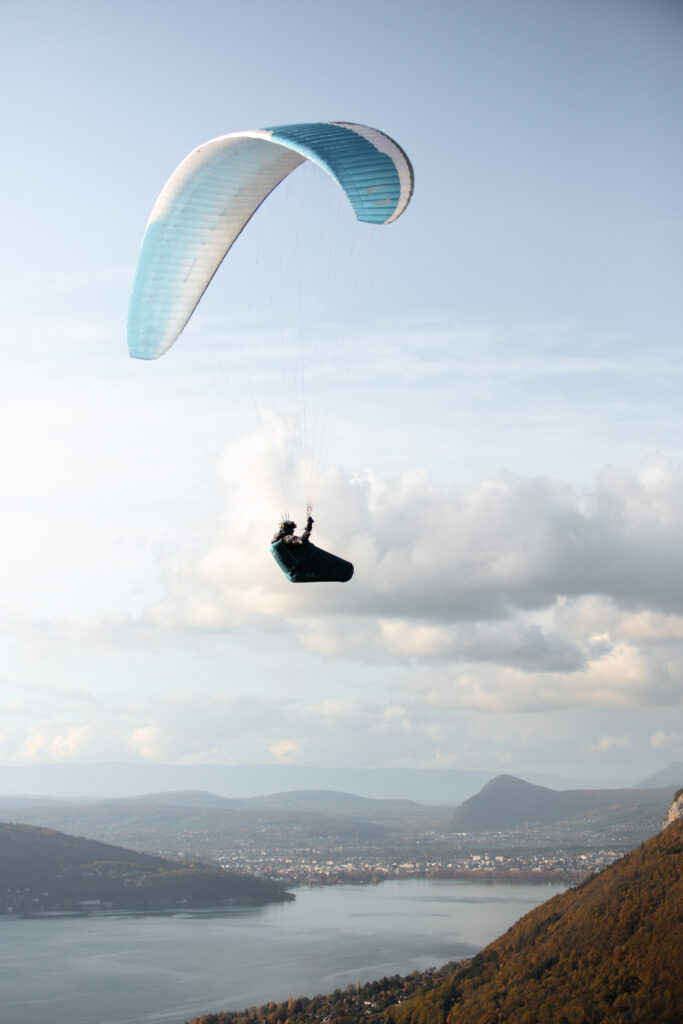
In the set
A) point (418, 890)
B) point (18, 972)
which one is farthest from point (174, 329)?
point (418, 890)

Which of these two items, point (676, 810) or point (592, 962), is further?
point (676, 810)

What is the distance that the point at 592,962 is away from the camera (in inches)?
1745

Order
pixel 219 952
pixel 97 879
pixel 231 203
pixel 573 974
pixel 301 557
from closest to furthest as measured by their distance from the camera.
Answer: pixel 301 557
pixel 231 203
pixel 573 974
pixel 219 952
pixel 97 879

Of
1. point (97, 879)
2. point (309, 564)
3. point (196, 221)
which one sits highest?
point (196, 221)

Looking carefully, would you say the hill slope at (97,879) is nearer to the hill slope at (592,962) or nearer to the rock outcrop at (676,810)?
the hill slope at (592,962)

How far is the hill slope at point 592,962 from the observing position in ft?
133

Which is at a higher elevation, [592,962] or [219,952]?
[592,962]

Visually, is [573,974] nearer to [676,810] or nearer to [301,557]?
[676,810]

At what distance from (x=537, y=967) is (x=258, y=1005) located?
1899 cm

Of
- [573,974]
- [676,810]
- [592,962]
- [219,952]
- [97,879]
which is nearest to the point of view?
[573,974]

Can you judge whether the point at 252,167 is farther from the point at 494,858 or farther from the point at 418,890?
the point at 494,858

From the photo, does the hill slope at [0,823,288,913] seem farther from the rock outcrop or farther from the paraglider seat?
the paraglider seat

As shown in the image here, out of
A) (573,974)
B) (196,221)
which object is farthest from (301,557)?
(573,974)

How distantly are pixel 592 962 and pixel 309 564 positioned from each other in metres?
35.4
